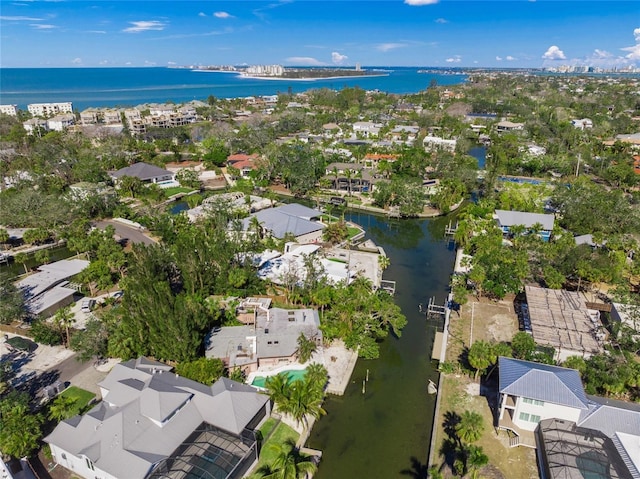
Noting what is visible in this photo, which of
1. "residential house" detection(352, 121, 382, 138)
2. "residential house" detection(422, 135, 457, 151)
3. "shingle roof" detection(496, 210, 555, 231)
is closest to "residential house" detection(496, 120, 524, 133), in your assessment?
"residential house" detection(422, 135, 457, 151)

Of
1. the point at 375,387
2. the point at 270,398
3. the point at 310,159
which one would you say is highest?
the point at 310,159

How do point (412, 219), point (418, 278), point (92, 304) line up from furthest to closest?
1. point (412, 219)
2. point (418, 278)
3. point (92, 304)

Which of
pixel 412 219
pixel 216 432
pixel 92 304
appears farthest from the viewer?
pixel 412 219

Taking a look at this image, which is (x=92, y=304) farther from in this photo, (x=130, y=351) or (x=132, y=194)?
(x=132, y=194)

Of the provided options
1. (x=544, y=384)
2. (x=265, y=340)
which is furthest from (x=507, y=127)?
(x=265, y=340)

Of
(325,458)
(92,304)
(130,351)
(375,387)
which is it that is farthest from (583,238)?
(92,304)

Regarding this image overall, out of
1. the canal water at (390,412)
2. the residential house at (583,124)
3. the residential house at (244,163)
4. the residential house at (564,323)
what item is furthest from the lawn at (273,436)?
the residential house at (583,124)

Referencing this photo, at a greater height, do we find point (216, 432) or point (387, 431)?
point (216, 432)
